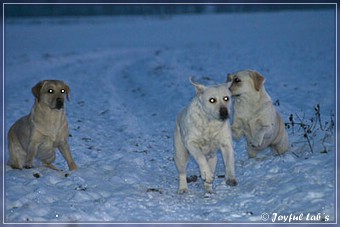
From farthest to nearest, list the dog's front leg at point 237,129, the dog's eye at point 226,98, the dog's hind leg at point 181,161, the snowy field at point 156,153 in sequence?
the dog's front leg at point 237,129 → the dog's hind leg at point 181,161 → the dog's eye at point 226,98 → the snowy field at point 156,153

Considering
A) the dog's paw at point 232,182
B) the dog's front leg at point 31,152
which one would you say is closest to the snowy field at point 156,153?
the dog's paw at point 232,182

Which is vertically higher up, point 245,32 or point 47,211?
point 47,211

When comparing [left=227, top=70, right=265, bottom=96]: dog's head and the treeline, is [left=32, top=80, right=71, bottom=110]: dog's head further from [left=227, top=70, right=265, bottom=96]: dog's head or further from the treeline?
the treeline

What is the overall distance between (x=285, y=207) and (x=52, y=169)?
3824 millimetres

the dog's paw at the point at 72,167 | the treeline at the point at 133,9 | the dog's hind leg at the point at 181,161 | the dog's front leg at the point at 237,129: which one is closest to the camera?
the dog's hind leg at the point at 181,161

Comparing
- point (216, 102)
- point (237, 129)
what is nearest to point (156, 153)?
point (237, 129)

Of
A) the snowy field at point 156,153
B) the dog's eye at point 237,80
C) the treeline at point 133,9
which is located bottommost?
the treeline at point 133,9

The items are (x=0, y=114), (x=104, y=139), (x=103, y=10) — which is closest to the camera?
(x=104, y=139)

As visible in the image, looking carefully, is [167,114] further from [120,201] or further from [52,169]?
[120,201]

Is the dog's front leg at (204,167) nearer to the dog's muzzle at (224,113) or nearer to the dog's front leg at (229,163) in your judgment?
the dog's front leg at (229,163)

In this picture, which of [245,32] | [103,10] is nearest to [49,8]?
[103,10]

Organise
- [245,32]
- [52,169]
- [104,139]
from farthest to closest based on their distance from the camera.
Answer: [245,32] → [104,139] → [52,169]

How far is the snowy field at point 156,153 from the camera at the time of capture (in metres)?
6.34

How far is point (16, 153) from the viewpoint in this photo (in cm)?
861
